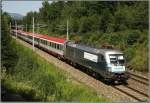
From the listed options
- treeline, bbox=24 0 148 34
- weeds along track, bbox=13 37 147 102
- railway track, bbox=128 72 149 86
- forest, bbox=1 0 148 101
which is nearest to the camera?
forest, bbox=1 0 148 101

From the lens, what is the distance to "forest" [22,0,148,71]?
3850 cm

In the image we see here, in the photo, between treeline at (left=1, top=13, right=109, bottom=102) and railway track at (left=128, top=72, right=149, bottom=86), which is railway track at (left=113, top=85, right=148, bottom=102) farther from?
treeline at (left=1, top=13, right=109, bottom=102)

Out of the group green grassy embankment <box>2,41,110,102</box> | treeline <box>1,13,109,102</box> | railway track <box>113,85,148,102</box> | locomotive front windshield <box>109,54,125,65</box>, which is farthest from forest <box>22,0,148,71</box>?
green grassy embankment <box>2,41,110,102</box>

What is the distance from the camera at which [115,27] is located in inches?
2190

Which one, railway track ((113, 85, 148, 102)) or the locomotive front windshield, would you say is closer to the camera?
railway track ((113, 85, 148, 102))

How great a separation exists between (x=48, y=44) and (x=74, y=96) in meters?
31.7

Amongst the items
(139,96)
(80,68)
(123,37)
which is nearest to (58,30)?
(123,37)

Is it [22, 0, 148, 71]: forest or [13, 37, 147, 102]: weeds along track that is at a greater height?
[22, 0, 148, 71]: forest

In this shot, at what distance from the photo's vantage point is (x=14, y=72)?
2720 centimetres

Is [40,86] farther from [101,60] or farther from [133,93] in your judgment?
[101,60]

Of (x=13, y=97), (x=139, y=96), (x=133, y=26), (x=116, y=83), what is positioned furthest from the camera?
(x=133, y=26)

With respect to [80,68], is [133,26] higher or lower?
higher

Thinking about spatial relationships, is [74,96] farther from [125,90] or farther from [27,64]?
[27,64]

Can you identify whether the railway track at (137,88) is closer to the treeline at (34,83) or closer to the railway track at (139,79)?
the railway track at (139,79)
